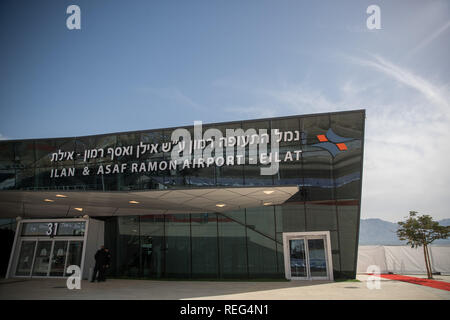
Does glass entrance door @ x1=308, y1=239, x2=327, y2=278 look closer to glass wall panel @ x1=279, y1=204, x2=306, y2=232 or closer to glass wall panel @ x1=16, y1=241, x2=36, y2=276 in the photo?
glass wall panel @ x1=279, y1=204, x2=306, y2=232

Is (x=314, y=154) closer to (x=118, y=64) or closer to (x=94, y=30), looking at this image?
(x=118, y=64)

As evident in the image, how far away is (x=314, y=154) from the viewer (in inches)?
628

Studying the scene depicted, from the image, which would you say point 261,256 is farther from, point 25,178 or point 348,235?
point 25,178

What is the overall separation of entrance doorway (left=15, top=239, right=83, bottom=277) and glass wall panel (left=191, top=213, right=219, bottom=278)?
5804mm

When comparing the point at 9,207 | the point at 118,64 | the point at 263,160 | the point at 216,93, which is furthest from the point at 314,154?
the point at 9,207

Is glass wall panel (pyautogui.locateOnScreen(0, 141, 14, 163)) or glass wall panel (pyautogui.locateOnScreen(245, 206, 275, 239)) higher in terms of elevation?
glass wall panel (pyautogui.locateOnScreen(0, 141, 14, 163))

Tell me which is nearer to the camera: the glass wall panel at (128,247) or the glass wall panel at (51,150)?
the glass wall panel at (128,247)

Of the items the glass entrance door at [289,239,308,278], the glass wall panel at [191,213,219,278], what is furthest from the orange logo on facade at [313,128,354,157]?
the glass wall panel at [191,213,219,278]

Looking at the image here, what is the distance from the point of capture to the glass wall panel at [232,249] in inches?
627

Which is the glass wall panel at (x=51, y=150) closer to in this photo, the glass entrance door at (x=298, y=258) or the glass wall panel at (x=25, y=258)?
the glass wall panel at (x=25, y=258)

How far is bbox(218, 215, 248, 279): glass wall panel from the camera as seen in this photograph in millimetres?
15938

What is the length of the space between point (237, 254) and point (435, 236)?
961 cm

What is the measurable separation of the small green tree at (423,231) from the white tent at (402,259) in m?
2.51

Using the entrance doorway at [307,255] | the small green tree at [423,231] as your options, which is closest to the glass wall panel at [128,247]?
the entrance doorway at [307,255]
